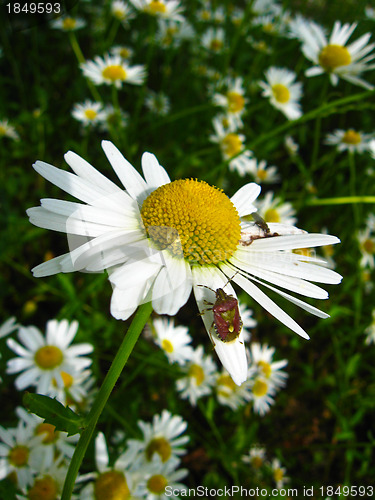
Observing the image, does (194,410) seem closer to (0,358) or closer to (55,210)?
(0,358)

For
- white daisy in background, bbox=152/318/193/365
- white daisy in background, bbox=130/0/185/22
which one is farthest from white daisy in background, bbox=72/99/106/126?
white daisy in background, bbox=152/318/193/365

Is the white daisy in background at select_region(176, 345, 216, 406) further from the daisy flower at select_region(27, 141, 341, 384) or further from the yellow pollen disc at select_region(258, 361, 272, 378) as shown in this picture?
the daisy flower at select_region(27, 141, 341, 384)

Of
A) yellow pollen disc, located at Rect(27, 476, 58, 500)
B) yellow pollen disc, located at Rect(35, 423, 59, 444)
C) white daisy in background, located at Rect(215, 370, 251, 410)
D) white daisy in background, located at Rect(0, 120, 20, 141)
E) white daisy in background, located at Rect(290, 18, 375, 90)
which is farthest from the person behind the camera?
white daisy in background, located at Rect(0, 120, 20, 141)

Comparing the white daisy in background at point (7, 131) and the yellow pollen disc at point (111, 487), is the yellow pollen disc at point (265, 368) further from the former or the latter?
the white daisy in background at point (7, 131)

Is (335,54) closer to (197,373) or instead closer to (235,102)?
(235,102)

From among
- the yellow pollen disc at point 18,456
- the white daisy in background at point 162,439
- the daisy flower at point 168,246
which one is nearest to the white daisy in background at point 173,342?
the white daisy in background at point 162,439

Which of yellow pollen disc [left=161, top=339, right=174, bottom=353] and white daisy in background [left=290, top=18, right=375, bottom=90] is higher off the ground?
white daisy in background [left=290, top=18, right=375, bottom=90]
